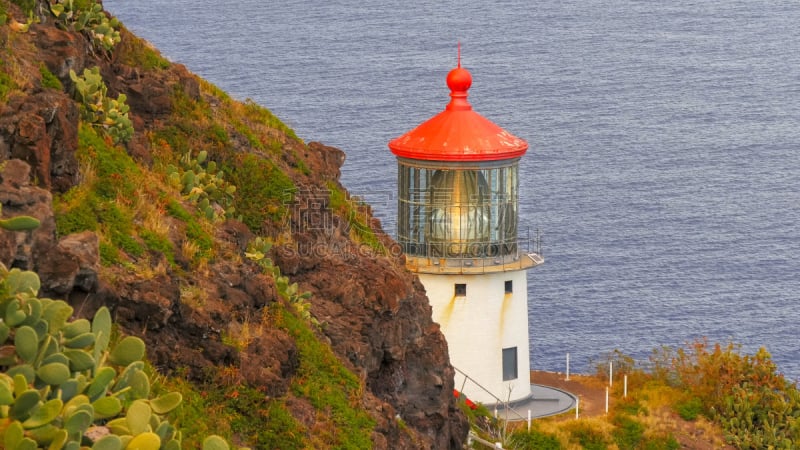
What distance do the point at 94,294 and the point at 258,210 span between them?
623cm

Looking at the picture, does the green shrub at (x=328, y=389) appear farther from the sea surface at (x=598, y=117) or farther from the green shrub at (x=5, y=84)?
the sea surface at (x=598, y=117)

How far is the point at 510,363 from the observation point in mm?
32531

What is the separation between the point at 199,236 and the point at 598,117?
241 feet

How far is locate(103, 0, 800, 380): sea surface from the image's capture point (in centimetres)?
5441

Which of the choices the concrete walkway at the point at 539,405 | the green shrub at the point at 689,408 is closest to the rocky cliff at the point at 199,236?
the concrete walkway at the point at 539,405

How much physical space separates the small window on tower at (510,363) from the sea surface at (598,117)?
8.17 meters

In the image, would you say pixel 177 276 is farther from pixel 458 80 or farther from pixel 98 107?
pixel 458 80

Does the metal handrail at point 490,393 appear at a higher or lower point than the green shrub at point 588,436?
higher

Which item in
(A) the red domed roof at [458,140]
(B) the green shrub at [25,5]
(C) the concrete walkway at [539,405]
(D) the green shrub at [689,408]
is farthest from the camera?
(D) the green shrub at [689,408]

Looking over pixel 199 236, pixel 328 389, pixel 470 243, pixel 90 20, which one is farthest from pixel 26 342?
pixel 470 243

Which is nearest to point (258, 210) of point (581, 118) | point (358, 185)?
point (358, 185)

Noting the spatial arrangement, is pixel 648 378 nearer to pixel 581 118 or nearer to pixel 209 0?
pixel 581 118

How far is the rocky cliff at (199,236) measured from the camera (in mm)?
12742

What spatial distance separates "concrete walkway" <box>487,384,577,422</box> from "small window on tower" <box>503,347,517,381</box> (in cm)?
54
